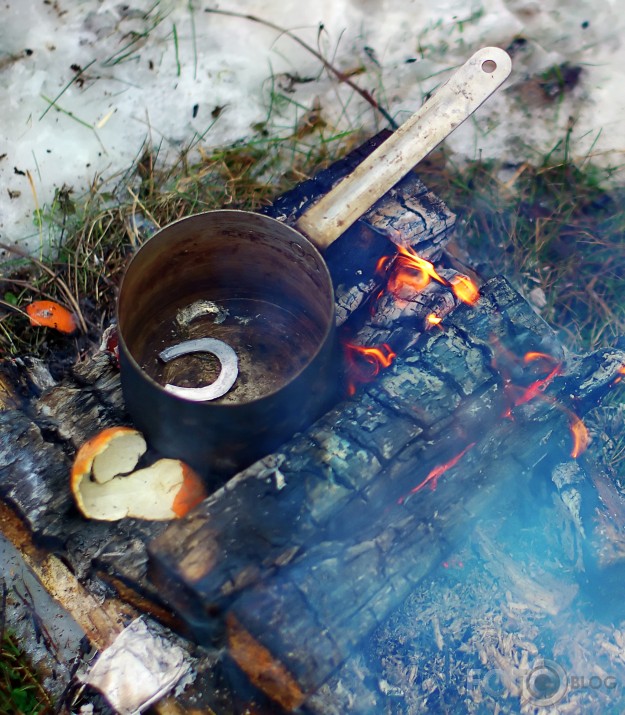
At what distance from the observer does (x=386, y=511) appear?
202 cm

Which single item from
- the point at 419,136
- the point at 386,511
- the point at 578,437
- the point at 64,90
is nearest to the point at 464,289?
the point at 419,136

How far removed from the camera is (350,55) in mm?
3207

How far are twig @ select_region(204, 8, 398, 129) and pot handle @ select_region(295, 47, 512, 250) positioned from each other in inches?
33.4

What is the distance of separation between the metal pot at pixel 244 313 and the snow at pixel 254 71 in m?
0.91

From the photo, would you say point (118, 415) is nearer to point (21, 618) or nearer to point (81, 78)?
point (21, 618)

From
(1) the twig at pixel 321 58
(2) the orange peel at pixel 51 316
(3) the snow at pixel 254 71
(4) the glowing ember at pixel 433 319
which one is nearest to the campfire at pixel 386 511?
(4) the glowing ember at pixel 433 319

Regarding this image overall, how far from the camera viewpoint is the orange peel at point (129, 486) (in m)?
2.03

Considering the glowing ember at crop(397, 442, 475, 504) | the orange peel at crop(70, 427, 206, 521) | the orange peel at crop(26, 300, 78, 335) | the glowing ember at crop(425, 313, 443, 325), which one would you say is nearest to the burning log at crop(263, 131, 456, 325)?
the glowing ember at crop(425, 313, 443, 325)

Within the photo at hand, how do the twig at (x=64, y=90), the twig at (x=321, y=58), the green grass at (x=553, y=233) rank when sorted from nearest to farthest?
the green grass at (x=553, y=233)
the twig at (x=64, y=90)
the twig at (x=321, y=58)

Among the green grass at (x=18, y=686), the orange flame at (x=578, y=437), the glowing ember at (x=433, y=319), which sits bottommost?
the green grass at (x=18, y=686)

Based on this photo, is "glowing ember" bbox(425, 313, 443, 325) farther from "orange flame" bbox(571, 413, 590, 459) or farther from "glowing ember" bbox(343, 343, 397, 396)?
"orange flame" bbox(571, 413, 590, 459)

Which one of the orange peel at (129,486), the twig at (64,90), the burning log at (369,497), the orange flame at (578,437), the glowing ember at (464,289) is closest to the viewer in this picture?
the burning log at (369,497)

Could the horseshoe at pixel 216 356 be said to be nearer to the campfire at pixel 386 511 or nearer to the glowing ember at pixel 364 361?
the campfire at pixel 386 511

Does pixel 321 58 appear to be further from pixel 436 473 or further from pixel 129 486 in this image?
pixel 129 486
